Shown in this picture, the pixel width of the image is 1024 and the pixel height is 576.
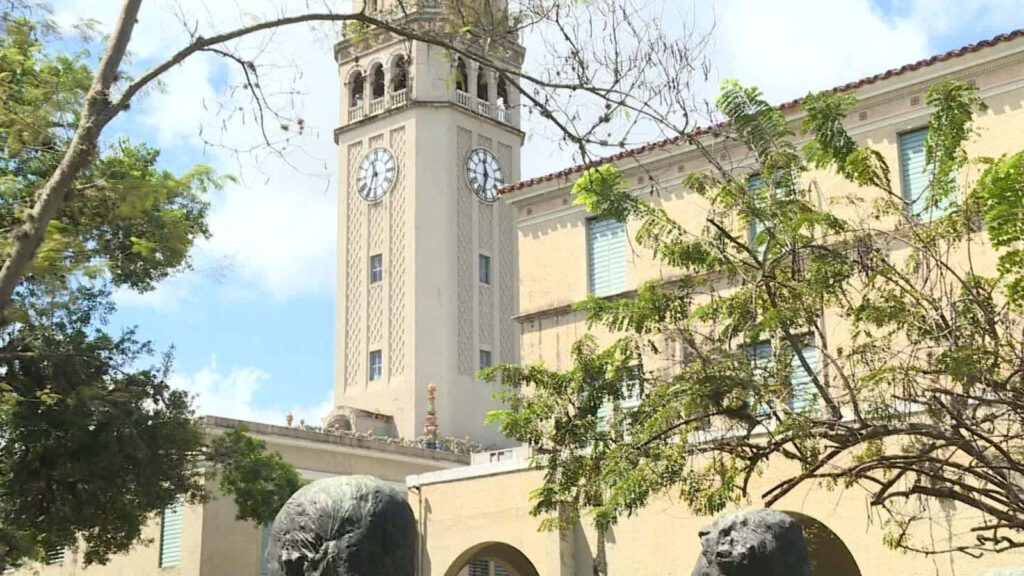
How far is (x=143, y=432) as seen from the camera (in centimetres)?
1895

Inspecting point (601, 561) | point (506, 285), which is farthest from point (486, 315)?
point (601, 561)

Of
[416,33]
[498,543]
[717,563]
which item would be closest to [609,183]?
[416,33]

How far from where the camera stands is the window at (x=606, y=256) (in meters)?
23.4

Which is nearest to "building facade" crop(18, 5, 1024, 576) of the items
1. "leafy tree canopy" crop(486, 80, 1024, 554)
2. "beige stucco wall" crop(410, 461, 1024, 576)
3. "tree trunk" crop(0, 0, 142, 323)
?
"beige stucco wall" crop(410, 461, 1024, 576)

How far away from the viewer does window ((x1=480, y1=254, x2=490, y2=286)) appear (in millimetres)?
44281

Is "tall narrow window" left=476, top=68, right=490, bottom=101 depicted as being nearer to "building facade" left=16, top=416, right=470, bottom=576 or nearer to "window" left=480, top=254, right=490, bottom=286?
"window" left=480, top=254, right=490, bottom=286

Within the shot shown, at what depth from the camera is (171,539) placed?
91.2 ft

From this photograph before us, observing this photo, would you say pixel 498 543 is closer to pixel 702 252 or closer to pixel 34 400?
pixel 34 400

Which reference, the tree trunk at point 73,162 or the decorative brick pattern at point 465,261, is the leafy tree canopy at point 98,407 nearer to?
the tree trunk at point 73,162

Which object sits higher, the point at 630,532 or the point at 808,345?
the point at 808,345

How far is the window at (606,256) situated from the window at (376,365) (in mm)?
19242

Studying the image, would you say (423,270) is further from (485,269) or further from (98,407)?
(98,407)

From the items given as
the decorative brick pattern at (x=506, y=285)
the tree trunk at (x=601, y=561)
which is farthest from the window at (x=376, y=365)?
the tree trunk at (x=601, y=561)

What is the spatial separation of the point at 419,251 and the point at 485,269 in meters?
2.89
